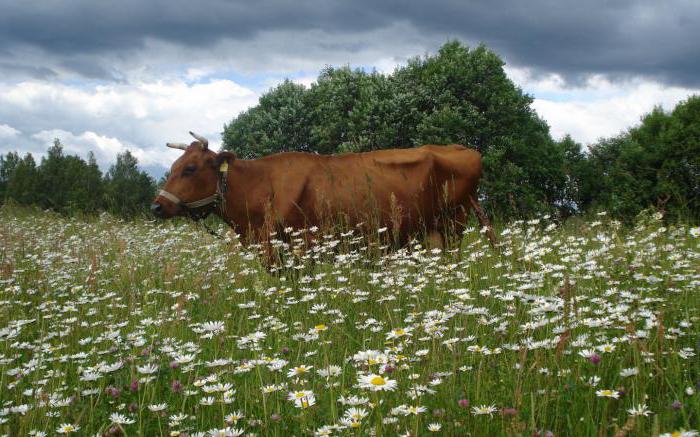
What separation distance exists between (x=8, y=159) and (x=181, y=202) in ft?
378

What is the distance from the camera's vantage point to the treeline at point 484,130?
14.9 m

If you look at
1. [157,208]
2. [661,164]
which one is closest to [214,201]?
[157,208]

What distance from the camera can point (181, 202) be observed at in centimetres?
845

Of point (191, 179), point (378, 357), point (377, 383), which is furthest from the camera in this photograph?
point (191, 179)

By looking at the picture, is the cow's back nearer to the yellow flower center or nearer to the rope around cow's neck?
the rope around cow's neck

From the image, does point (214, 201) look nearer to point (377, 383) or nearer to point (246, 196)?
point (246, 196)

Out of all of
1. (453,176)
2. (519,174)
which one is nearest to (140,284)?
(453,176)

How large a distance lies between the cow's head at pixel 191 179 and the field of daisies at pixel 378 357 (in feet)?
3.29

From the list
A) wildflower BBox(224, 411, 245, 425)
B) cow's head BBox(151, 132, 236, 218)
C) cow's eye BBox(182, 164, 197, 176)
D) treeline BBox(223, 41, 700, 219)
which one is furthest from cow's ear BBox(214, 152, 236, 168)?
treeline BBox(223, 41, 700, 219)

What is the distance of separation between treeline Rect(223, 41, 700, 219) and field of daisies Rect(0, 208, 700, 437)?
305 inches

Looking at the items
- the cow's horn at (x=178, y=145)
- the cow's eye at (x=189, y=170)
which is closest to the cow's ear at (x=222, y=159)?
the cow's eye at (x=189, y=170)

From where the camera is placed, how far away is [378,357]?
10.9 ft

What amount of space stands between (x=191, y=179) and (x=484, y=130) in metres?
12.3

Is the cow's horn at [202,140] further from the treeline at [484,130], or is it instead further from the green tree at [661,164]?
the green tree at [661,164]
